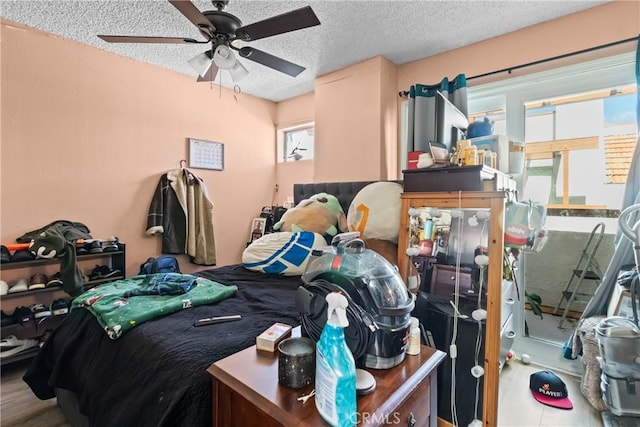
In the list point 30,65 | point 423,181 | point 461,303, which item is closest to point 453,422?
point 461,303

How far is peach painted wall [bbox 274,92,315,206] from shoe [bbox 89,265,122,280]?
214 cm

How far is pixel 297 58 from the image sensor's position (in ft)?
9.61

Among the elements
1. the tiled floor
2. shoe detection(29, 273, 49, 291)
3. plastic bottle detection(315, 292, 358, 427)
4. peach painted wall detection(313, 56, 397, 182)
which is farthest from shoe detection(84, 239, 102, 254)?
the tiled floor

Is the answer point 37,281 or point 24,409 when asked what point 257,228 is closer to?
point 37,281

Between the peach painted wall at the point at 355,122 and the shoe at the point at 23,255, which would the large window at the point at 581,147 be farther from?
the shoe at the point at 23,255

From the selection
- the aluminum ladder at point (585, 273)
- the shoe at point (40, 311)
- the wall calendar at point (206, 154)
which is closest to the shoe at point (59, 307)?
the shoe at point (40, 311)

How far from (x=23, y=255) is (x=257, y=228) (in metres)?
2.22

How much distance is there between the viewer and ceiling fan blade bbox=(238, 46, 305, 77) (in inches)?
77.9

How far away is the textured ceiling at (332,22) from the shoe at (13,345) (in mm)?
2399

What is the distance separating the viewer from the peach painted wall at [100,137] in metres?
2.38

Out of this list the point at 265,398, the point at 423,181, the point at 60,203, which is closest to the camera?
the point at 265,398

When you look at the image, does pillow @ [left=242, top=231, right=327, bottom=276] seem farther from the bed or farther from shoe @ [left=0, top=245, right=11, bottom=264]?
shoe @ [left=0, top=245, right=11, bottom=264]

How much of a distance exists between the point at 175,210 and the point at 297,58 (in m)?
1.99

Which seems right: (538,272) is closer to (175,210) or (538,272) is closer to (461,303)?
(461,303)
